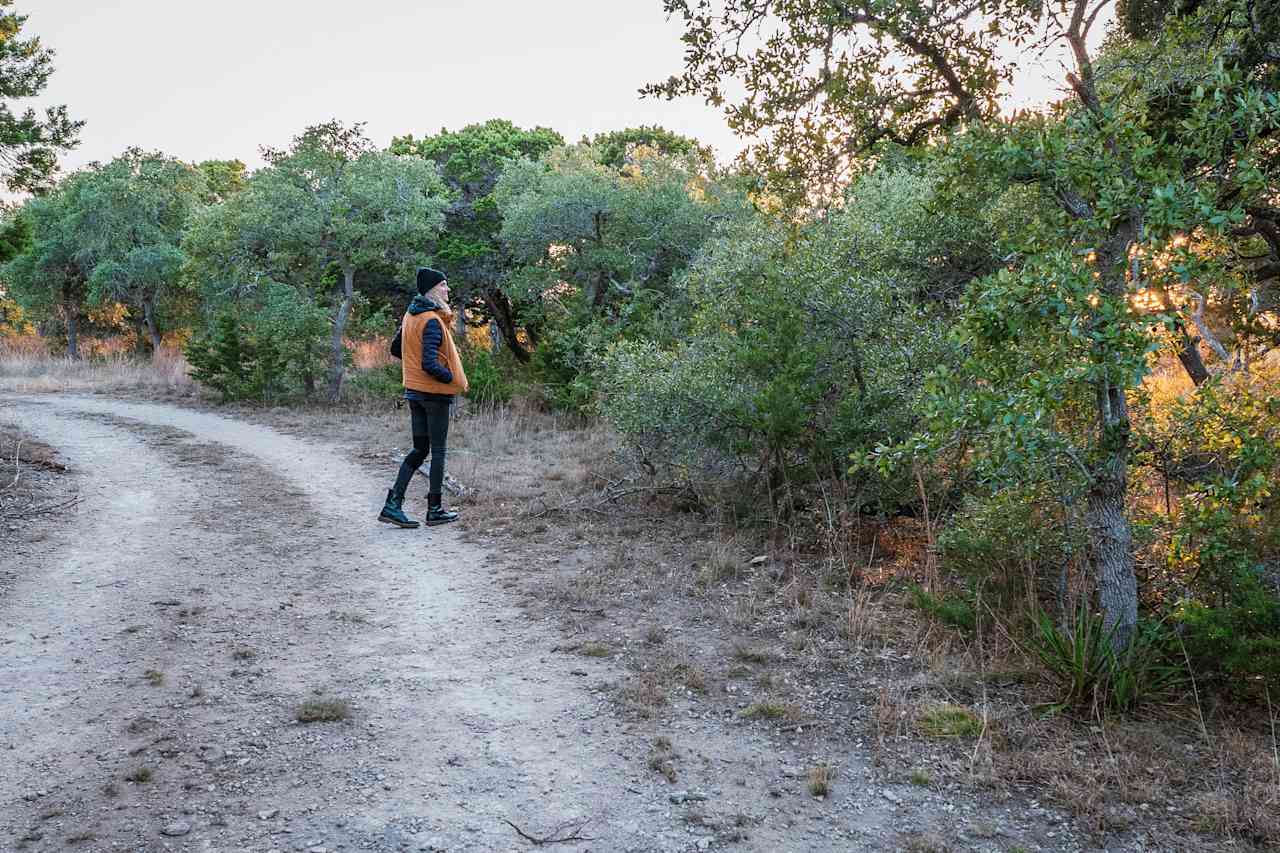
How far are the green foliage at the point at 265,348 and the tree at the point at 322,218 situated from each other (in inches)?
16.3

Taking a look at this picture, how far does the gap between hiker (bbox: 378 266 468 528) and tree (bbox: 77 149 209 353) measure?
18.7 metres

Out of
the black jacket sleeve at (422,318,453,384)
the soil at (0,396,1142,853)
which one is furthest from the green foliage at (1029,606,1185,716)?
the black jacket sleeve at (422,318,453,384)

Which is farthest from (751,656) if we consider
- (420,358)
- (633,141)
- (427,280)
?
(633,141)

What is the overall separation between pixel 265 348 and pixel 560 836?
50.1 ft

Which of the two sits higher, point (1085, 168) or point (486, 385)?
point (1085, 168)

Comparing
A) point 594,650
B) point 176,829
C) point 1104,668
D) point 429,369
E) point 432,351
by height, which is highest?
point 432,351

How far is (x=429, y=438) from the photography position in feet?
24.0

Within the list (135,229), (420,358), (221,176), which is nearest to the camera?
(420,358)

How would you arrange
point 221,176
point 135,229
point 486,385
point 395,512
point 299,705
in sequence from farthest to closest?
point 221,176 → point 135,229 → point 486,385 → point 395,512 → point 299,705

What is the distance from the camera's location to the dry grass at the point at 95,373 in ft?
63.0

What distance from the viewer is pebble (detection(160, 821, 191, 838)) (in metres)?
3.04

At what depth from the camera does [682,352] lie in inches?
313

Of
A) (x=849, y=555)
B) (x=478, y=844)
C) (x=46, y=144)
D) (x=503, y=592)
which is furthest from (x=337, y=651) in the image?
(x=46, y=144)

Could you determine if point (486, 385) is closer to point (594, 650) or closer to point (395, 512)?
point (395, 512)
